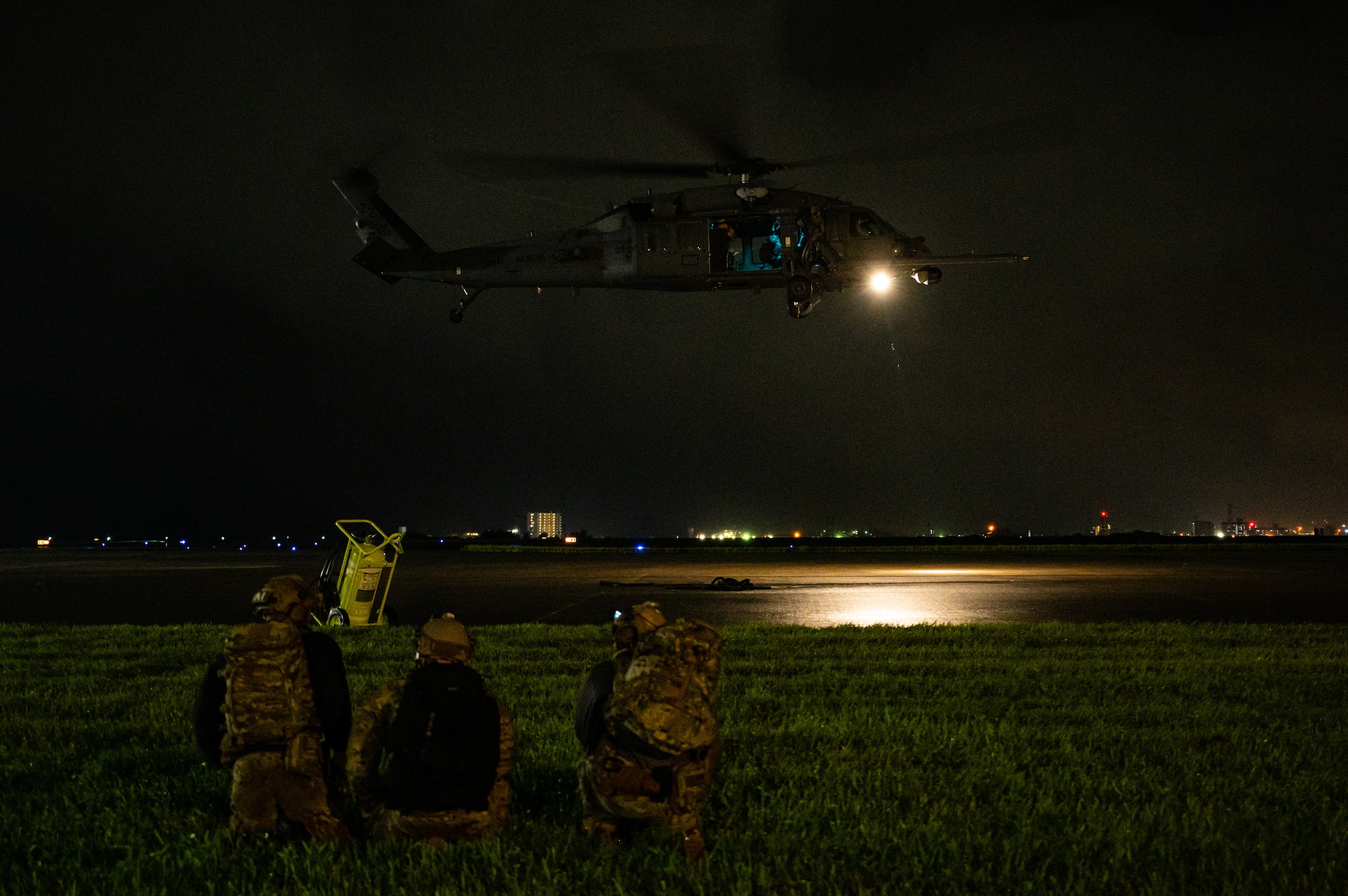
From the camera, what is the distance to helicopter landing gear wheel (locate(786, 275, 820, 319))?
938 inches

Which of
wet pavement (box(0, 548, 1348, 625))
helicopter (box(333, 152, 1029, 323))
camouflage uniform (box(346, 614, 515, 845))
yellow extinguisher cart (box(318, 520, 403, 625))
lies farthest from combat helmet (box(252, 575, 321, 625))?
helicopter (box(333, 152, 1029, 323))

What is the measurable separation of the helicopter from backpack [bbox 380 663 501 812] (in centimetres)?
1790

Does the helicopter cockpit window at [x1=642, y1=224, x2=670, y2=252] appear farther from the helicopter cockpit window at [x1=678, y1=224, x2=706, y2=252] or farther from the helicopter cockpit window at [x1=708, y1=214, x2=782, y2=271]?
the helicopter cockpit window at [x1=708, y1=214, x2=782, y2=271]

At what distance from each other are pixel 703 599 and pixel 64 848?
16760mm

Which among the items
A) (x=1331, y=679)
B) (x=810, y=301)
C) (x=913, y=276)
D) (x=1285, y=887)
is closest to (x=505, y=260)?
(x=810, y=301)

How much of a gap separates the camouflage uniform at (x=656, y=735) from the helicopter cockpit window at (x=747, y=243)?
63.0 ft

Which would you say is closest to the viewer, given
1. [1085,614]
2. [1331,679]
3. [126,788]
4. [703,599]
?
[126,788]

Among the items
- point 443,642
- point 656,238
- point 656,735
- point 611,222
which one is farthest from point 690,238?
point 656,735

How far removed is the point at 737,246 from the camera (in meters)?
24.3

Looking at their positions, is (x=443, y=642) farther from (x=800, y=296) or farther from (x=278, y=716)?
(x=800, y=296)

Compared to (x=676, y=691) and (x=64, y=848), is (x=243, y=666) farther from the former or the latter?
(x=676, y=691)

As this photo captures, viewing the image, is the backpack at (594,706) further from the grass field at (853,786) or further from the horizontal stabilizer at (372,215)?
the horizontal stabilizer at (372,215)

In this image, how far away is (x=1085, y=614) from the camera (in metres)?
19.0

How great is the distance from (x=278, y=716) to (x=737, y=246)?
19.8m
